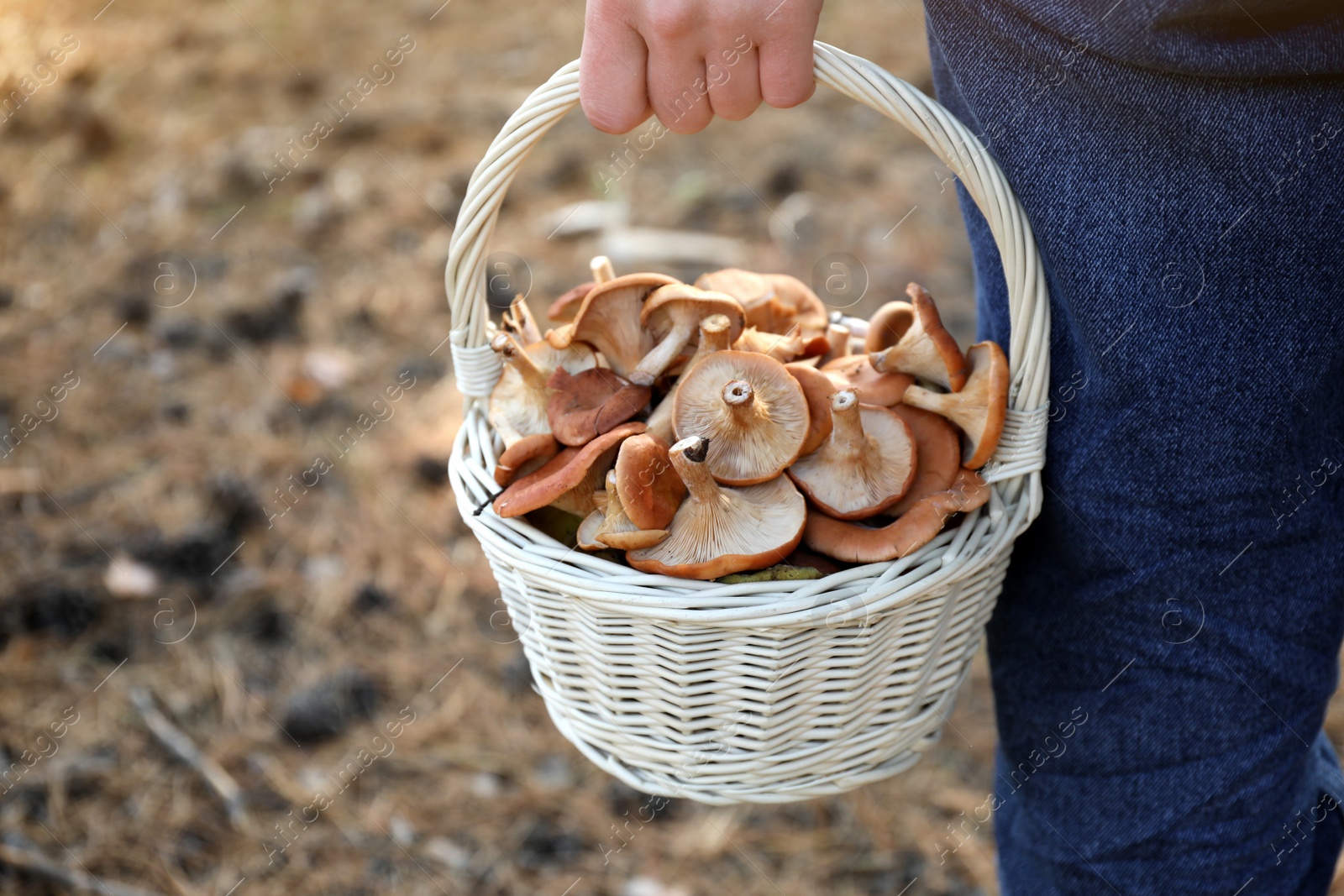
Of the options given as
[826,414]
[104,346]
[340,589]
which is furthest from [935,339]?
[104,346]

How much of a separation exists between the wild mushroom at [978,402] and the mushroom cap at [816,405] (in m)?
0.11

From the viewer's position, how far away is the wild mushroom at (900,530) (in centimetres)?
114

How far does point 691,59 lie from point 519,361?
1.47 ft

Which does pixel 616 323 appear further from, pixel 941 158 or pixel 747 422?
pixel 941 158

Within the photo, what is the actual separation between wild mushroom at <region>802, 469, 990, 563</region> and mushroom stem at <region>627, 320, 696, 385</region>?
0.95 feet

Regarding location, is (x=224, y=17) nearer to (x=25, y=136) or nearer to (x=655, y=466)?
(x=25, y=136)

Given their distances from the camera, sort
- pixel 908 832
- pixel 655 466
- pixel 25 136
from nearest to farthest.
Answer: pixel 655 466 → pixel 908 832 → pixel 25 136

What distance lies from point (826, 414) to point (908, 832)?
46.9 inches

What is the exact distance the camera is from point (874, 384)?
1.32 metres

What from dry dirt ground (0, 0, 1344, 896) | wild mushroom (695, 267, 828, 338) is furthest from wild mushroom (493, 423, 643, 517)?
dry dirt ground (0, 0, 1344, 896)

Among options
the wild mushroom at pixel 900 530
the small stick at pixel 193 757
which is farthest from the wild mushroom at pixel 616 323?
the small stick at pixel 193 757

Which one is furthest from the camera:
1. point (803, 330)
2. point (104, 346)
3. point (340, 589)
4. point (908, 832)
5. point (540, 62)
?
point (540, 62)

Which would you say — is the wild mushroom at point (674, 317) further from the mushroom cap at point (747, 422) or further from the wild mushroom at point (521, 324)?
the wild mushroom at point (521, 324)

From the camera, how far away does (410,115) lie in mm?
4484
